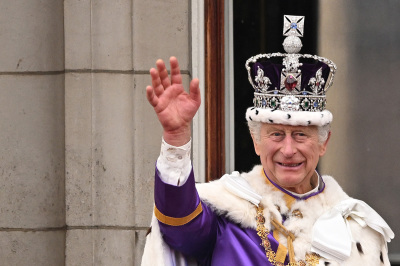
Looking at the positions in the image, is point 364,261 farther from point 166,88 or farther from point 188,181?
point 166,88

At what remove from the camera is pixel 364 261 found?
15.0ft

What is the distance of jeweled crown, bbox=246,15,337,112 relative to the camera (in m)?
4.57

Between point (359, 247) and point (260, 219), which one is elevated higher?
point (260, 219)

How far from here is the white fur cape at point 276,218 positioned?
441 centimetres

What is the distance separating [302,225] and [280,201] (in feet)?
0.46

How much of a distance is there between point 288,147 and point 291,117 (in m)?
0.13

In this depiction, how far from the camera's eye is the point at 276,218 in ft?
14.9

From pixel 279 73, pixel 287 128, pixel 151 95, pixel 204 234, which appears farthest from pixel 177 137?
pixel 279 73

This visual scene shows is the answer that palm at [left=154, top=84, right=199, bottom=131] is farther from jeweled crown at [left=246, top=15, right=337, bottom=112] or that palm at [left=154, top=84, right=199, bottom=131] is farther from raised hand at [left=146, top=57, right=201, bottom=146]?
jeweled crown at [left=246, top=15, right=337, bottom=112]

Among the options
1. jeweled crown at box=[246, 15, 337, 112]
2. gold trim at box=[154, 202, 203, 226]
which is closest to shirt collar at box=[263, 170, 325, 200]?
jeweled crown at box=[246, 15, 337, 112]

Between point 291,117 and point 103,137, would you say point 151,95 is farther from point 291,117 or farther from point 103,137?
point 103,137

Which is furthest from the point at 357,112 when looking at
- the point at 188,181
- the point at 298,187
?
the point at 188,181

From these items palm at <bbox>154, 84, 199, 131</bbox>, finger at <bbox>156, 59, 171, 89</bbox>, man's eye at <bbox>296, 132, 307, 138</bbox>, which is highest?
finger at <bbox>156, 59, 171, 89</bbox>

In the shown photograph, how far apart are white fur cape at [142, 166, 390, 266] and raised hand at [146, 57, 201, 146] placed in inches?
17.3
